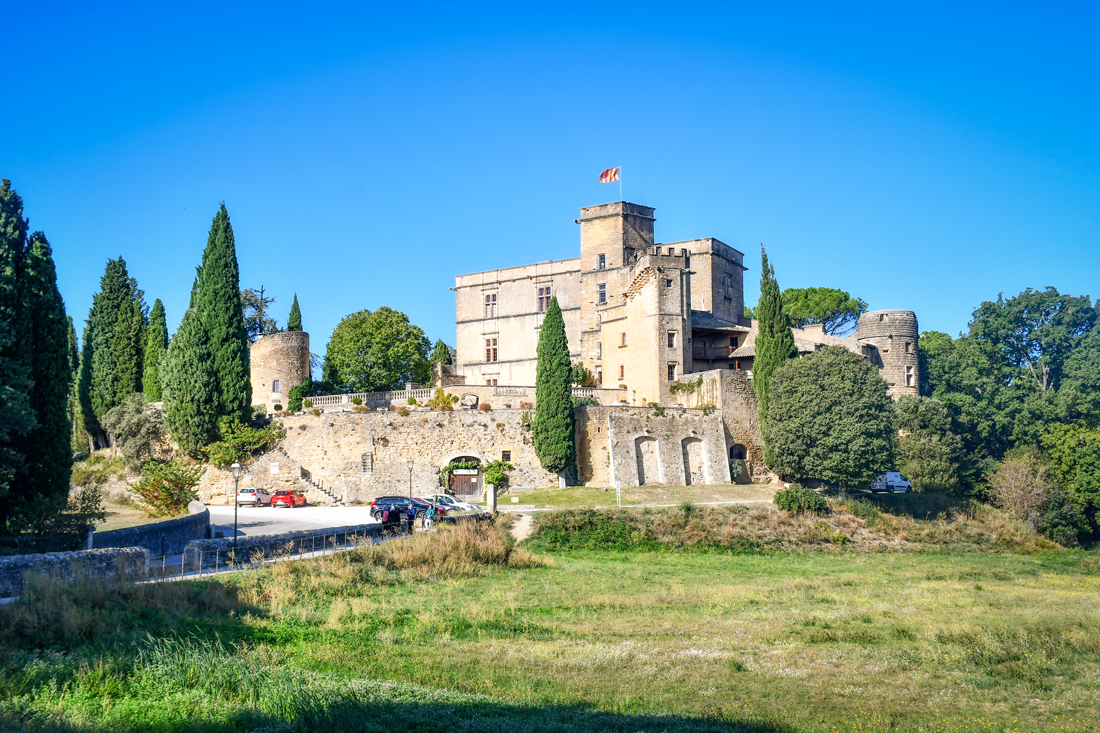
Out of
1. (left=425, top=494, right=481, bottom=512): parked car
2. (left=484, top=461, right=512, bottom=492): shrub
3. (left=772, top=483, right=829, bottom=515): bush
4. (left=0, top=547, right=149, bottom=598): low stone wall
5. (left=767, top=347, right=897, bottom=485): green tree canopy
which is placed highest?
(left=767, top=347, right=897, bottom=485): green tree canopy

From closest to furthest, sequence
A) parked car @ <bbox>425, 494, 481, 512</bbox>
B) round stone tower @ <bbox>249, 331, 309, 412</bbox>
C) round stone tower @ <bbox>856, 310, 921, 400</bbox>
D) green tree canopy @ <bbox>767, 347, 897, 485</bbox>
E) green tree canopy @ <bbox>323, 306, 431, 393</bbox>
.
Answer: parked car @ <bbox>425, 494, 481, 512</bbox> → green tree canopy @ <bbox>767, 347, 897, 485</bbox> → round stone tower @ <bbox>249, 331, 309, 412</bbox> → green tree canopy @ <bbox>323, 306, 431, 393</bbox> → round stone tower @ <bbox>856, 310, 921, 400</bbox>

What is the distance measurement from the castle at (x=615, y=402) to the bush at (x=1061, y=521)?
1315 cm

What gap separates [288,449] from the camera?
141 feet

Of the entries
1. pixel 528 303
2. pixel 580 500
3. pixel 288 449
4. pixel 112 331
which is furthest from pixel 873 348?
pixel 112 331

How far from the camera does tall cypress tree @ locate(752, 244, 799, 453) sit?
44.0 metres

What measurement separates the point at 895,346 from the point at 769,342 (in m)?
17.2

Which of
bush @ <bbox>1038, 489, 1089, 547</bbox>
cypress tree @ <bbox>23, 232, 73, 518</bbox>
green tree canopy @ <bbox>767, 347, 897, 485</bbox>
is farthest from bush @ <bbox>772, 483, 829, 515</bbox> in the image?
cypress tree @ <bbox>23, 232, 73, 518</bbox>

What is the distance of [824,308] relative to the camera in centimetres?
7638

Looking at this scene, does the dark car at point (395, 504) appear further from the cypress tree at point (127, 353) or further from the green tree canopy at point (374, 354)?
the cypress tree at point (127, 353)

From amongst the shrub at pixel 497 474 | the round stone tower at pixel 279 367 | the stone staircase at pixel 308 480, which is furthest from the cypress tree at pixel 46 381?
the round stone tower at pixel 279 367

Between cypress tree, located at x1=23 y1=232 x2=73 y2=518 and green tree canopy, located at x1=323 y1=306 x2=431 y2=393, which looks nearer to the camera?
cypress tree, located at x1=23 y1=232 x2=73 y2=518

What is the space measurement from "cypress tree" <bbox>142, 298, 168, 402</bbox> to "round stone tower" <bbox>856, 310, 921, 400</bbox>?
4359 cm

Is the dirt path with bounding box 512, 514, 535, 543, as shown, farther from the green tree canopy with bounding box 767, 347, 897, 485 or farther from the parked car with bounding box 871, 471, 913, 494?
the parked car with bounding box 871, 471, 913, 494

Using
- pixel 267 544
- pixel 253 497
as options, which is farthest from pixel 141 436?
pixel 267 544
